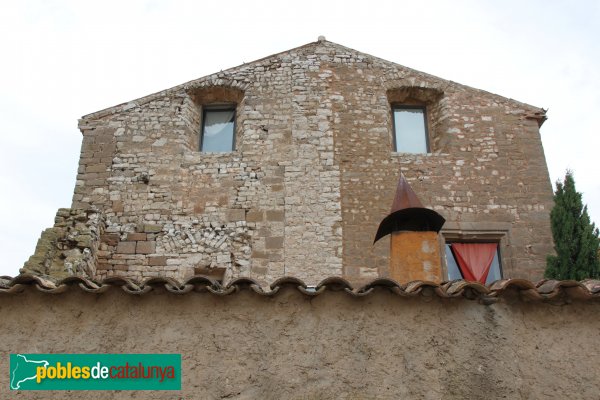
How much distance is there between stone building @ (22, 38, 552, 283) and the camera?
10148 millimetres

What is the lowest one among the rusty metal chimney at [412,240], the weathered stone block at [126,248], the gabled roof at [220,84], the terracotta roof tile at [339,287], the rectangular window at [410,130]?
the terracotta roof tile at [339,287]

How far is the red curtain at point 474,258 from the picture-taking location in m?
10.3

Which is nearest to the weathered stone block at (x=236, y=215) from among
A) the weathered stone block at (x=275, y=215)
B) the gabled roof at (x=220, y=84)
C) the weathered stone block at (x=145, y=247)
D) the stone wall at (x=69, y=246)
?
the weathered stone block at (x=275, y=215)

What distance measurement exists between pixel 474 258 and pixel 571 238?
60.2 inches

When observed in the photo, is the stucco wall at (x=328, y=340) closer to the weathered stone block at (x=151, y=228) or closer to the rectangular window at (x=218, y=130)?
the weathered stone block at (x=151, y=228)

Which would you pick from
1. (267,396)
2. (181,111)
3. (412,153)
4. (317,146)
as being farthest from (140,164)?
(267,396)

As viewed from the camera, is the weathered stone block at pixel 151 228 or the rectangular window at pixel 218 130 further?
the rectangular window at pixel 218 130

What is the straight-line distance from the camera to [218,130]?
1196cm

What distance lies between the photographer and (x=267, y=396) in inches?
185

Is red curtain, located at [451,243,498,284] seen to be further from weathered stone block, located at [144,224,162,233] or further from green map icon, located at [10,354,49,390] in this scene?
green map icon, located at [10,354,49,390]

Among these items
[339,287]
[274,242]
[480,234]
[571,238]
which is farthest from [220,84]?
[339,287]

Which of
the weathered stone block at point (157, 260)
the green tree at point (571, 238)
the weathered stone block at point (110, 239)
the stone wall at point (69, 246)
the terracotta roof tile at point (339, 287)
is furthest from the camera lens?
the weathered stone block at point (110, 239)

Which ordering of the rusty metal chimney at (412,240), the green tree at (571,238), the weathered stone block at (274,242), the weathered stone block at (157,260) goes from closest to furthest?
the rusty metal chimney at (412,240)
the green tree at (571,238)
the weathered stone block at (157,260)
the weathered stone block at (274,242)

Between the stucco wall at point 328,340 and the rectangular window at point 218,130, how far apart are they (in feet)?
22.2
